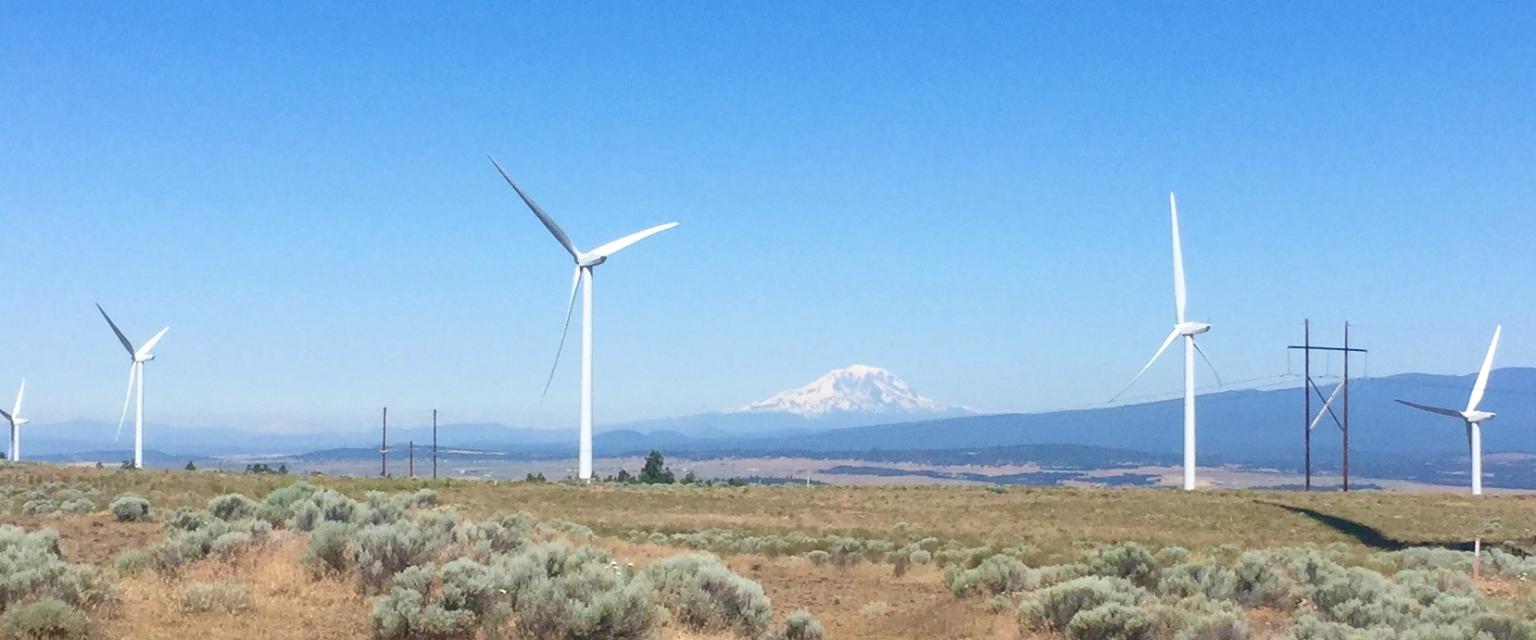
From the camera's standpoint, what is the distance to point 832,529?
42.0m

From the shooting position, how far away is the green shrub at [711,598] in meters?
17.7

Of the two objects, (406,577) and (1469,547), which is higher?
(406,577)

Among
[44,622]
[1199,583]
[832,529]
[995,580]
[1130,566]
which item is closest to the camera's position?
[44,622]

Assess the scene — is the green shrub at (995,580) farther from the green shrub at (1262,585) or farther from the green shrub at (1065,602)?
the green shrub at (1262,585)

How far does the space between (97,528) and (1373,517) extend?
50.9m

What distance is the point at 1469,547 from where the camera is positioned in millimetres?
42719

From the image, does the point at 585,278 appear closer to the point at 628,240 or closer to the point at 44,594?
the point at 628,240

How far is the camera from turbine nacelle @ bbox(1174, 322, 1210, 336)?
79.9 meters

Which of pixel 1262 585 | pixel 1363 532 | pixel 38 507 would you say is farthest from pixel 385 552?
pixel 1363 532

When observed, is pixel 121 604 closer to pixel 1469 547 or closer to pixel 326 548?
pixel 326 548

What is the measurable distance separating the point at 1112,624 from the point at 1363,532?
38261mm

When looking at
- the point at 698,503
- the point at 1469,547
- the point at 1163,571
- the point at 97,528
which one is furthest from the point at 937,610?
the point at 698,503

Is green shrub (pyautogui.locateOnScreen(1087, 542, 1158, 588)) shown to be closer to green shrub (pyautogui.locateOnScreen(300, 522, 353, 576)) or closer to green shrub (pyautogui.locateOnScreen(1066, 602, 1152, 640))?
green shrub (pyautogui.locateOnScreen(1066, 602, 1152, 640))

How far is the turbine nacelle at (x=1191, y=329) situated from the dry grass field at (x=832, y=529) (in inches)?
484
